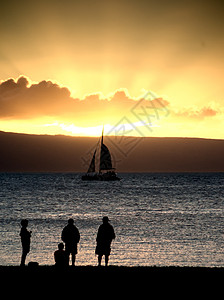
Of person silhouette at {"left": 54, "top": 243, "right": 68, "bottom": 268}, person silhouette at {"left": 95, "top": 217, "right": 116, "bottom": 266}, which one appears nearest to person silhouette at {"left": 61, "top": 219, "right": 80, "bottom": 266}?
person silhouette at {"left": 95, "top": 217, "right": 116, "bottom": 266}

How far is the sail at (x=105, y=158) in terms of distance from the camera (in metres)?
124

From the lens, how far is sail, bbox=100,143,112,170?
407 ft

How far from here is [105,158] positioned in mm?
126125

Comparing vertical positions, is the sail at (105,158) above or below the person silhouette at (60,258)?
above

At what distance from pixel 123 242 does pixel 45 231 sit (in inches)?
365

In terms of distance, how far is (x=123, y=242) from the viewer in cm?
3103
